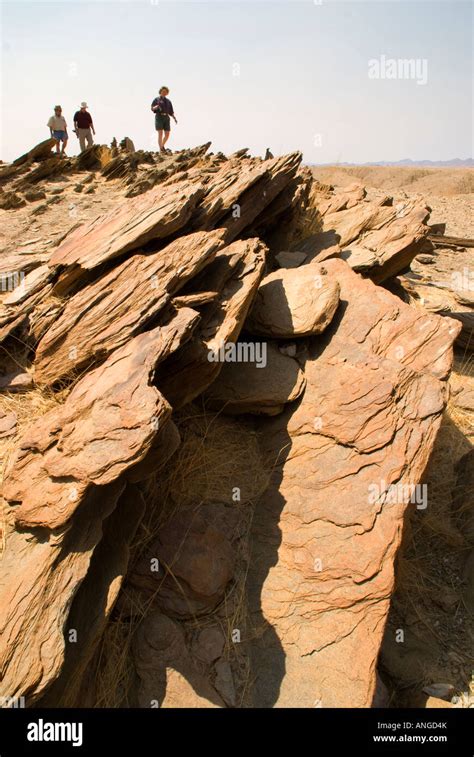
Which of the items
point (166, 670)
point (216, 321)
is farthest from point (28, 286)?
point (166, 670)

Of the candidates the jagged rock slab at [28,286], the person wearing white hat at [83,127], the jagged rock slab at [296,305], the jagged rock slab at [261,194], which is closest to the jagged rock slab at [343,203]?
the jagged rock slab at [261,194]

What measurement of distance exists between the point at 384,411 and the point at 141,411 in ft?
8.36

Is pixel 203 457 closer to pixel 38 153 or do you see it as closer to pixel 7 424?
pixel 7 424

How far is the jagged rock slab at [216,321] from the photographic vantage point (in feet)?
16.7

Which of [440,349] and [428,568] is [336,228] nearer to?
[440,349]

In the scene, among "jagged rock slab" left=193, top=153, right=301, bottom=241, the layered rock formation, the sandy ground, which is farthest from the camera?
the sandy ground

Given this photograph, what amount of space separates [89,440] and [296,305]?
311cm

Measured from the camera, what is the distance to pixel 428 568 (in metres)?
6.29

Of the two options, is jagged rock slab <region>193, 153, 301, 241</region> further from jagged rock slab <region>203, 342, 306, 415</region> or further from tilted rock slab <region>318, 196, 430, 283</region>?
jagged rock slab <region>203, 342, 306, 415</region>

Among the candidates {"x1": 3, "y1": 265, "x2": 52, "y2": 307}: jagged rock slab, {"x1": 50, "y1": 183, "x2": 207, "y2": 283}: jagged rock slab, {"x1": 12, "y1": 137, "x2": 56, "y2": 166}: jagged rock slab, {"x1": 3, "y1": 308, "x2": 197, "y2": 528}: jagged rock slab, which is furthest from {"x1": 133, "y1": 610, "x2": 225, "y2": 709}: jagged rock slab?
{"x1": 12, "y1": 137, "x2": 56, "y2": 166}: jagged rock slab

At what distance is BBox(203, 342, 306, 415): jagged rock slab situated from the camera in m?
5.78

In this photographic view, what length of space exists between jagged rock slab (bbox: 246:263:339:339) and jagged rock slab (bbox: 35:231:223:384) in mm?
969

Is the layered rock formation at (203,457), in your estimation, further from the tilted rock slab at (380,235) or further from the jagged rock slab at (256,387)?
the tilted rock slab at (380,235)

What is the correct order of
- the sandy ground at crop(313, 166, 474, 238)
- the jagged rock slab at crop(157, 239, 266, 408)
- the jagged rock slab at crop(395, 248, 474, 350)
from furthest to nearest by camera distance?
the sandy ground at crop(313, 166, 474, 238), the jagged rock slab at crop(395, 248, 474, 350), the jagged rock slab at crop(157, 239, 266, 408)
